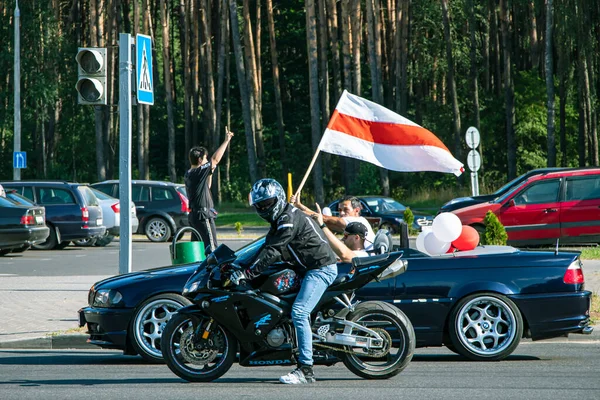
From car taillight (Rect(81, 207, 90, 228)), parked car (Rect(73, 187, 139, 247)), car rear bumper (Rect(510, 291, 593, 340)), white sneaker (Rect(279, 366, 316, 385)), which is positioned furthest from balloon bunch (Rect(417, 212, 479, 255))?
parked car (Rect(73, 187, 139, 247))

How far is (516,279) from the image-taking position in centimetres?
951

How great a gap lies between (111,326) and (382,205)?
2213 cm

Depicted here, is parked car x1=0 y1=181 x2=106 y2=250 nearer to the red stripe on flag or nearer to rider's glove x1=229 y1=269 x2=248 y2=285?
the red stripe on flag

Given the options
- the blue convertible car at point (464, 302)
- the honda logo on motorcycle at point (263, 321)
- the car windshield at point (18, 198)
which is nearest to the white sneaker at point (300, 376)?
the honda logo on motorcycle at point (263, 321)

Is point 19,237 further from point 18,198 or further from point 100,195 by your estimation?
point 100,195

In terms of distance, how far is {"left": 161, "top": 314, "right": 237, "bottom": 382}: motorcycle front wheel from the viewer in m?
8.33

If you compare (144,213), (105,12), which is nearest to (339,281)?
(144,213)

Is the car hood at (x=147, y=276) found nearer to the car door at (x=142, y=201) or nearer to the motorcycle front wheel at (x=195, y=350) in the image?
the motorcycle front wheel at (x=195, y=350)

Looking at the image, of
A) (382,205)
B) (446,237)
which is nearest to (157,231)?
(382,205)

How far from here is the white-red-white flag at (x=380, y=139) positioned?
10.9 meters

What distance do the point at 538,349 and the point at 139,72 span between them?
5.32 meters

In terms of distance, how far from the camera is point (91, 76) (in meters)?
11.6

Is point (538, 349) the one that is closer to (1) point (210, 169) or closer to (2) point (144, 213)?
(1) point (210, 169)

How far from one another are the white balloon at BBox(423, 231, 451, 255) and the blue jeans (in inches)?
87.2
